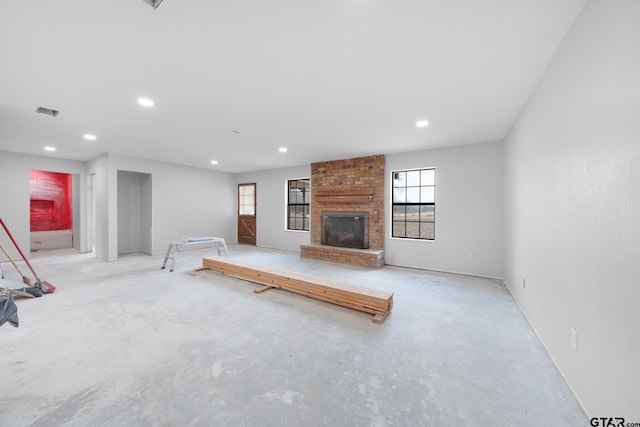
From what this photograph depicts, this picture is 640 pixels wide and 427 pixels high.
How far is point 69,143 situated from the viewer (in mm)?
4648

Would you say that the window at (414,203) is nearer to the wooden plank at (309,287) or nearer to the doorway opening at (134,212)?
the wooden plank at (309,287)

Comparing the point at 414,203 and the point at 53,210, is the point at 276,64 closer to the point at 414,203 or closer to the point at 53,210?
the point at 414,203

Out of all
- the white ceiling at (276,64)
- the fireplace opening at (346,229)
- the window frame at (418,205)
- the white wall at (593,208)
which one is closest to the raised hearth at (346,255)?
the fireplace opening at (346,229)

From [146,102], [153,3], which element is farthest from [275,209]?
[153,3]

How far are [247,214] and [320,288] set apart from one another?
5620 mm

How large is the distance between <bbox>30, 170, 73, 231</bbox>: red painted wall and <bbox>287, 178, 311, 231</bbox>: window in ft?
20.4

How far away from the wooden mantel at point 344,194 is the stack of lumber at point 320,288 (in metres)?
2.64

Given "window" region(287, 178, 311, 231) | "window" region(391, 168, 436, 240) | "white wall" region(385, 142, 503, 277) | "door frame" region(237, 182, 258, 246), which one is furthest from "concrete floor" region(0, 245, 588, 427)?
"door frame" region(237, 182, 258, 246)

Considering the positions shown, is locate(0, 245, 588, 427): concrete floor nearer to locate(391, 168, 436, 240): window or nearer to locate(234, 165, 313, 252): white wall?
locate(391, 168, 436, 240): window

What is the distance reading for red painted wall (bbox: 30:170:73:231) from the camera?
7016mm

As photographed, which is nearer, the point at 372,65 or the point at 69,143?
the point at 372,65

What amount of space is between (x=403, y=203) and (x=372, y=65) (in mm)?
3574

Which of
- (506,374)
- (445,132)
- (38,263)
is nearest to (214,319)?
(506,374)

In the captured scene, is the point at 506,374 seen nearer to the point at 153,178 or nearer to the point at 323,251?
the point at 323,251
